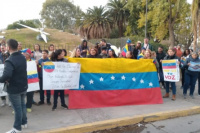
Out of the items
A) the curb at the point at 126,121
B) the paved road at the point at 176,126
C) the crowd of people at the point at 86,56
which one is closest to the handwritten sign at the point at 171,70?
the crowd of people at the point at 86,56

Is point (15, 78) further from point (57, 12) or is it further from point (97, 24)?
point (57, 12)

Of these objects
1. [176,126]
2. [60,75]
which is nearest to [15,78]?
[60,75]

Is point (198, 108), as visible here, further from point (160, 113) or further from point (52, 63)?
point (52, 63)

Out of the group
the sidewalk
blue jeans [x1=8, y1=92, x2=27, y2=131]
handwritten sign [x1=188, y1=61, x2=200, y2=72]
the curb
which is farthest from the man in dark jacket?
handwritten sign [x1=188, y1=61, x2=200, y2=72]

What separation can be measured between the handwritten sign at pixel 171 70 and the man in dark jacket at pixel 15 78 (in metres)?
4.51

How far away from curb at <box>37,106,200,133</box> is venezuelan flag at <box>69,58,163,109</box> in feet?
2.85

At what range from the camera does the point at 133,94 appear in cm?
607

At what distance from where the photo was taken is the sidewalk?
14.8 feet

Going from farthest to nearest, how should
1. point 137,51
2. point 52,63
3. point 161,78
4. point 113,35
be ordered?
point 113,35, point 137,51, point 161,78, point 52,63

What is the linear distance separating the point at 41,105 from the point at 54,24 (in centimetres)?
7402

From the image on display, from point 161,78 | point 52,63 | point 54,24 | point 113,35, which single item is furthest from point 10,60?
point 54,24

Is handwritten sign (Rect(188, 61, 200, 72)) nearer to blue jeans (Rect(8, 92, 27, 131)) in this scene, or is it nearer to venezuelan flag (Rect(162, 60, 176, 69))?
venezuelan flag (Rect(162, 60, 176, 69))

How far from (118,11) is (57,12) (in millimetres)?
41491

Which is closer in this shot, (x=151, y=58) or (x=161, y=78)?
(x=151, y=58)
